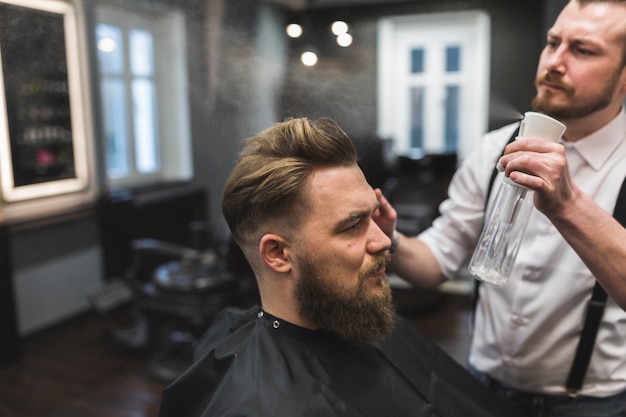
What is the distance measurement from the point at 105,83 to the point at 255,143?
3.36 metres

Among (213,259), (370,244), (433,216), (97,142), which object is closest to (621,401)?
(370,244)

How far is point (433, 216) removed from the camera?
14.6ft

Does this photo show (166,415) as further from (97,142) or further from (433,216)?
(433,216)

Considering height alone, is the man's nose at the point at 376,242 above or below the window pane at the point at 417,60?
below

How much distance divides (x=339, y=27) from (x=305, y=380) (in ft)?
2.59

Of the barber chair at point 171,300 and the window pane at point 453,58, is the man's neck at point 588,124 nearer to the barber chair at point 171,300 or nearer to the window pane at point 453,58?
the barber chair at point 171,300

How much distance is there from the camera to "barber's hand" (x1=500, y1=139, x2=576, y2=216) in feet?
2.95

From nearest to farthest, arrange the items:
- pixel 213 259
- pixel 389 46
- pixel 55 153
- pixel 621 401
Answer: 1. pixel 621 401
2. pixel 213 259
3. pixel 55 153
4. pixel 389 46

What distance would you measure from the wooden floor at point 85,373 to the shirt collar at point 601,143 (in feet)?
7.83

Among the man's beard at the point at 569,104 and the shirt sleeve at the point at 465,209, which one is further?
the shirt sleeve at the point at 465,209

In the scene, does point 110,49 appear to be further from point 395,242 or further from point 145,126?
point 395,242

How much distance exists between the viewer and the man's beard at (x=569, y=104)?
1.13 m

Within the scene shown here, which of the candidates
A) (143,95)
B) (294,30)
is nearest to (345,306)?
(294,30)

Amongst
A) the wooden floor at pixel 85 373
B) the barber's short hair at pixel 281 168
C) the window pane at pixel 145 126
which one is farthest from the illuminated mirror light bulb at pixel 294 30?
the window pane at pixel 145 126
